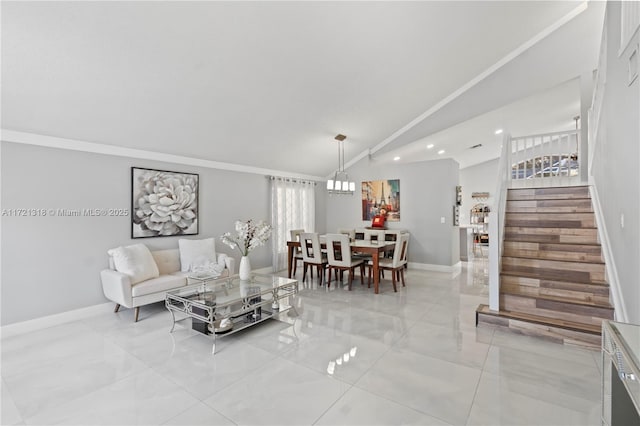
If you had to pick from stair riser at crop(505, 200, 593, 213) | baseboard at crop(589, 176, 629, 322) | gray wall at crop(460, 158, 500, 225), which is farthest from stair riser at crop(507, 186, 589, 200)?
gray wall at crop(460, 158, 500, 225)

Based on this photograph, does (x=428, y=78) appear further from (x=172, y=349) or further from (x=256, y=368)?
(x=172, y=349)

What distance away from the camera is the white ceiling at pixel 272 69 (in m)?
2.71

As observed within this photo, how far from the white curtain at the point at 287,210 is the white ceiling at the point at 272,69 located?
1.08 meters

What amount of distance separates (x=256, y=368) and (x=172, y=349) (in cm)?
100

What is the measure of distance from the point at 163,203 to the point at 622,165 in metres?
5.60

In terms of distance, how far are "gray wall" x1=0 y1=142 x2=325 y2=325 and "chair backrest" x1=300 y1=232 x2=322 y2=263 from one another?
2.37 m

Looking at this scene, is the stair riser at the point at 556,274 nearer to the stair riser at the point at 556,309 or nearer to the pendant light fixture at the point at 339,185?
the stair riser at the point at 556,309

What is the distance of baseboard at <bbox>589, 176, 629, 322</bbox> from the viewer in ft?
9.26

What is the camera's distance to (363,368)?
100 inches

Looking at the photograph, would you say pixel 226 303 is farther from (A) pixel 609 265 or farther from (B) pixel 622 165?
(A) pixel 609 265

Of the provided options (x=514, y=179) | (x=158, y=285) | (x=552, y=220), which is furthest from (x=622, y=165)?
(x=158, y=285)

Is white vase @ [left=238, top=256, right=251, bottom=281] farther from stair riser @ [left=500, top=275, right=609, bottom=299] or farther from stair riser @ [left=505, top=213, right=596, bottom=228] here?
stair riser @ [left=505, top=213, right=596, bottom=228]

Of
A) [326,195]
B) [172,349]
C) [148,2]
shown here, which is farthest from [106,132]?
[326,195]

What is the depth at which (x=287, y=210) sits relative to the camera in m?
7.07
